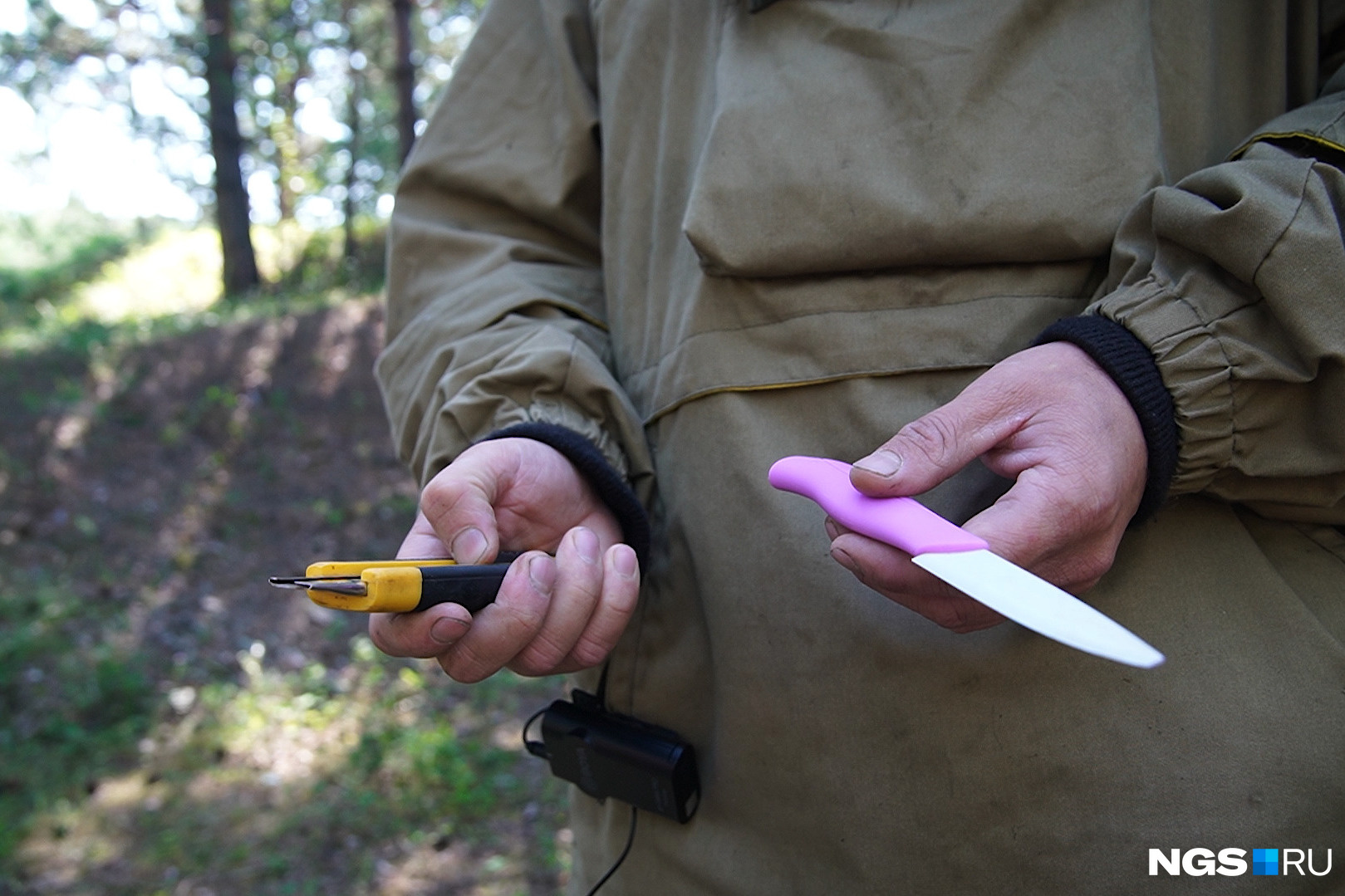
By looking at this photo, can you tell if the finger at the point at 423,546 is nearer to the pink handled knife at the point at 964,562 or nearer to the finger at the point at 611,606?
the finger at the point at 611,606

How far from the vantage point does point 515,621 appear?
1163 mm

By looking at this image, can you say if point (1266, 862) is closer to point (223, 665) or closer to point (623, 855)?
point (623, 855)

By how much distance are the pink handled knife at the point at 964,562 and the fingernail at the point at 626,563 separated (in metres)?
0.23

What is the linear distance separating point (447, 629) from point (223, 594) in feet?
18.9

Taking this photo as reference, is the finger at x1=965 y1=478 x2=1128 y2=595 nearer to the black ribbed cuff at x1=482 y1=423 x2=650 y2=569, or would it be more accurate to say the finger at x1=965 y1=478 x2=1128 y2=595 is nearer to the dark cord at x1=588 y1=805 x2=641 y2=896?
the black ribbed cuff at x1=482 y1=423 x2=650 y2=569

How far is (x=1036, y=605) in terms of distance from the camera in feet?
2.75

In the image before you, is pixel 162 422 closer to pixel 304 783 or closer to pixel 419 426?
pixel 304 783

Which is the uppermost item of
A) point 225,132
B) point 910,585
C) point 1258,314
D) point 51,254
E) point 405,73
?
point 1258,314

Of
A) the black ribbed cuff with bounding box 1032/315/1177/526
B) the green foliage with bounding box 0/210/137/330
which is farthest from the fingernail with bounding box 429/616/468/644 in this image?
the green foliage with bounding box 0/210/137/330

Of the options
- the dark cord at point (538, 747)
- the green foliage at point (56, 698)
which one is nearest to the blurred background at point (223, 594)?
the green foliage at point (56, 698)

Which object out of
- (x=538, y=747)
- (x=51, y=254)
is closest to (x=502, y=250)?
(x=538, y=747)

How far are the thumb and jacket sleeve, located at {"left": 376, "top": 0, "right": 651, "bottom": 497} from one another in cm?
52

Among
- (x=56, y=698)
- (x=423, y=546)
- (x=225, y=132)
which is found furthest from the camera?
(x=225, y=132)

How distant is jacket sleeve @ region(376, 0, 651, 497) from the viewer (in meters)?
1.47
